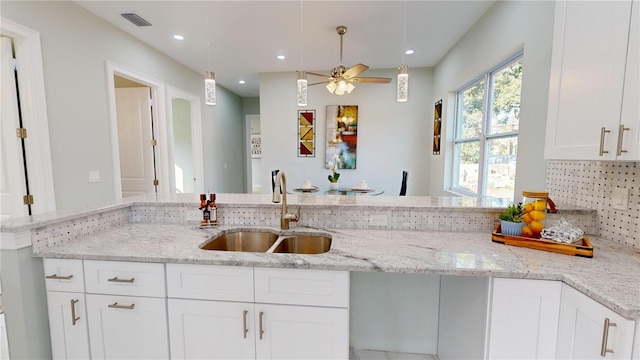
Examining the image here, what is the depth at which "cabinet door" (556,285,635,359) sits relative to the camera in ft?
2.64

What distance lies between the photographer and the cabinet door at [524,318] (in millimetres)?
1058

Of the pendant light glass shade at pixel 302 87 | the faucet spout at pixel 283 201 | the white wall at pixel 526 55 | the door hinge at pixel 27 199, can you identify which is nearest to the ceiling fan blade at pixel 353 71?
the pendant light glass shade at pixel 302 87

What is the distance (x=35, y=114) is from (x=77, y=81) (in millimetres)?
569

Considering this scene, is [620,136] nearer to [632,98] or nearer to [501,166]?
[632,98]

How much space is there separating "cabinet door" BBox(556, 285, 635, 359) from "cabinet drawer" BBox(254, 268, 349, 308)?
830 mm

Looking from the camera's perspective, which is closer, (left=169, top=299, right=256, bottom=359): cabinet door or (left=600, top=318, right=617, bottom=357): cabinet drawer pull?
(left=600, top=318, right=617, bottom=357): cabinet drawer pull

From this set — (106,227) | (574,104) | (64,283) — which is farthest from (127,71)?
(574,104)

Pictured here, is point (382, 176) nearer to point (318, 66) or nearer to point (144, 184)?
point (318, 66)

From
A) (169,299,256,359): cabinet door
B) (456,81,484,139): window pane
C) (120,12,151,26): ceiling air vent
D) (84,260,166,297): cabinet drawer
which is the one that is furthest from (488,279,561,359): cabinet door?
(120,12,151,26): ceiling air vent

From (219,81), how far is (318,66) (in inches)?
85.3

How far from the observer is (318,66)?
466 centimetres

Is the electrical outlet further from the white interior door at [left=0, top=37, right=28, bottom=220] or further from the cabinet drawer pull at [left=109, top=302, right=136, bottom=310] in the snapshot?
the white interior door at [left=0, top=37, right=28, bottom=220]

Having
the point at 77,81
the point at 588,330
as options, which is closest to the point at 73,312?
the point at 588,330

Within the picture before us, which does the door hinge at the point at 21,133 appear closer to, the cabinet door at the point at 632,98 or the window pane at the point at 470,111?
the cabinet door at the point at 632,98
